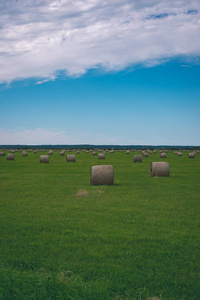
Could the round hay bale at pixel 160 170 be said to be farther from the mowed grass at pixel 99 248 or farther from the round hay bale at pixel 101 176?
the mowed grass at pixel 99 248

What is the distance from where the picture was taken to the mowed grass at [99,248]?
488cm

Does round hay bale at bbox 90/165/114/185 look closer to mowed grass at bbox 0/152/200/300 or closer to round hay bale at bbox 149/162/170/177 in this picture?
mowed grass at bbox 0/152/200/300

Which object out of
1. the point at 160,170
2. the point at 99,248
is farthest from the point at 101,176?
the point at 99,248

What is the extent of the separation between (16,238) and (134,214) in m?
4.29

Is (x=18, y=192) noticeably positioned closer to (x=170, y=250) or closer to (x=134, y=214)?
(x=134, y=214)

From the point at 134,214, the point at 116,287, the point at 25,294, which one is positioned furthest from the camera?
the point at 134,214

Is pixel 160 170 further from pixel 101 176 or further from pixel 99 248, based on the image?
pixel 99 248

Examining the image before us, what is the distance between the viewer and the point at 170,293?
490 cm

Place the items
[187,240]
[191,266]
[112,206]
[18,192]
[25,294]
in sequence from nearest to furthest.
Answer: [25,294] → [191,266] → [187,240] → [112,206] → [18,192]

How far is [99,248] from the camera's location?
6.84 meters

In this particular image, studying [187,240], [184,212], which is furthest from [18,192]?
[187,240]

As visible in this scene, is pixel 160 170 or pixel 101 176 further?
pixel 160 170

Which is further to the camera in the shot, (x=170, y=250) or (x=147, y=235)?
(x=147, y=235)

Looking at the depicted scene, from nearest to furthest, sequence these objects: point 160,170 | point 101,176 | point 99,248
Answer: point 99,248 → point 101,176 → point 160,170
